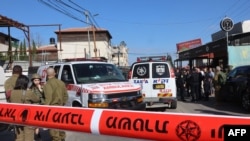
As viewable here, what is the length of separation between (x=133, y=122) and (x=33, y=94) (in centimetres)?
346

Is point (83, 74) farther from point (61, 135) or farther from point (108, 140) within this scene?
point (61, 135)

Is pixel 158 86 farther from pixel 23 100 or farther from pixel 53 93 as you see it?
pixel 23 100

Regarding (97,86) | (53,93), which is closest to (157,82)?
(97,86)

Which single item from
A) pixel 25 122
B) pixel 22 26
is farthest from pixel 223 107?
pixel 22 26

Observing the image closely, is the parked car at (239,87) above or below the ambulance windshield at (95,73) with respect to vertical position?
below

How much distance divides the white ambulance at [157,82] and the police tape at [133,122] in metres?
9.09

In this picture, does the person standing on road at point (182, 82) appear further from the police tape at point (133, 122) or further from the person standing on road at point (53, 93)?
the police tape at point (133, 122)

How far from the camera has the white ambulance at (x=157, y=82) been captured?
1474 cm

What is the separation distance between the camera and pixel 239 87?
1486 cm

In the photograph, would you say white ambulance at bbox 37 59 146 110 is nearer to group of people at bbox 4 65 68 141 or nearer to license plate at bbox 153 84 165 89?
group of people at bbox 4 65 68 141

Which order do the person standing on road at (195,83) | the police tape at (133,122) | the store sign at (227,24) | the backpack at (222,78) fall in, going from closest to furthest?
1. the police tape at (133,122)
2. the backpack at (222,78)
3. the person standing on road at (195,83)
4. the store sign at (227,24)

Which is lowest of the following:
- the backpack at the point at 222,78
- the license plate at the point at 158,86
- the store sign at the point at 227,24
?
Answer: the license plate at the point at 158,86

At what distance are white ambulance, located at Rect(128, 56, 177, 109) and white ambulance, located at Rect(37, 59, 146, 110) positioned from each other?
9.44ft

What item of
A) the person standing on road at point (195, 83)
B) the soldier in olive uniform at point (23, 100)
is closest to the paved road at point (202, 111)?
the person standing on road at point (195, 83)
